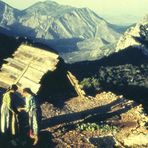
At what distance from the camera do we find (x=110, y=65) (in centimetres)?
2705

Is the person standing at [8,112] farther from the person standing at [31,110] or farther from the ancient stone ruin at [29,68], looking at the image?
the ancient stone ruin at [29,68]

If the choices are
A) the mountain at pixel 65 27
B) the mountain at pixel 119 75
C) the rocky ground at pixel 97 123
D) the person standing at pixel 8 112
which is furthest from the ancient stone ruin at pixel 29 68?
the mountain at pixel 65 27

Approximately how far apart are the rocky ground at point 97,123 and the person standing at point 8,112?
136cm

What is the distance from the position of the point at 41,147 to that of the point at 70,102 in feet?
17.7

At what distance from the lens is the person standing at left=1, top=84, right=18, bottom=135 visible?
41.0ft

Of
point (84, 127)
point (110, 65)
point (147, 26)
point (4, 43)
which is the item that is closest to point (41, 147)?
point (84, 127)

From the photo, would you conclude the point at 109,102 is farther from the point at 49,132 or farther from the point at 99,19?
the point at 99,19

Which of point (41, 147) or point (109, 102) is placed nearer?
point (41, 147)

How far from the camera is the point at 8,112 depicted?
501 inches

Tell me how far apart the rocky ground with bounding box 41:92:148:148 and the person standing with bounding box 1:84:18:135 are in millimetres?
1358

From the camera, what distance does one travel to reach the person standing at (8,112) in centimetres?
1251

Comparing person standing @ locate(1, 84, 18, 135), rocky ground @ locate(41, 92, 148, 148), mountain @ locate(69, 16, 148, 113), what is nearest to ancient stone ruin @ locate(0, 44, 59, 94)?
rocky ground @ locate(41, 92, 148, 148)

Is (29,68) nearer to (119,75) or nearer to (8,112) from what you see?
(8,112)

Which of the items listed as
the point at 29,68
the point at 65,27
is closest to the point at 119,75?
the point at 29,68
